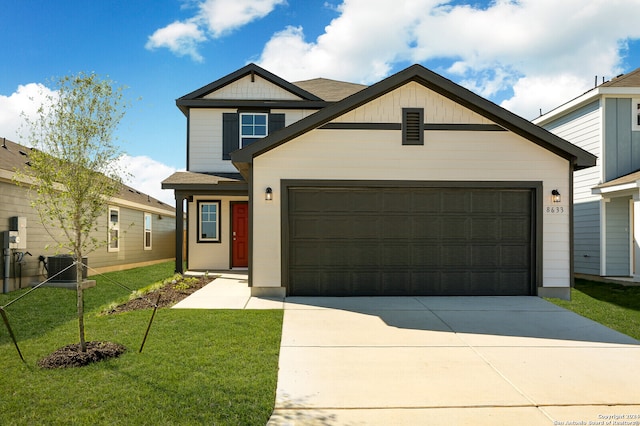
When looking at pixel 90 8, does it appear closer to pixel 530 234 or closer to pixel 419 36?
pixel 419 36

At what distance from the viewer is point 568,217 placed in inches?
373

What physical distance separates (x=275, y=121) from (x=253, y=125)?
73 cm

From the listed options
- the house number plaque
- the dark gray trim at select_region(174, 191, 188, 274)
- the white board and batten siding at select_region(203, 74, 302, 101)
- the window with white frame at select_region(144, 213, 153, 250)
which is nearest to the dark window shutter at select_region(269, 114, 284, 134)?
the white board and batten siding at select_region(203, 74, 302, 101)

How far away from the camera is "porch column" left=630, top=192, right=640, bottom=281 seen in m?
11.8

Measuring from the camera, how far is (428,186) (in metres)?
9.44

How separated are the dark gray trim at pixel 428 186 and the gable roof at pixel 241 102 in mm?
5779

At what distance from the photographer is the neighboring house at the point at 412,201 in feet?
30.6

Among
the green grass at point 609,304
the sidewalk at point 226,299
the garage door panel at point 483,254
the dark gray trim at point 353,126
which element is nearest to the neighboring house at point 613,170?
the green grass at point 609,304

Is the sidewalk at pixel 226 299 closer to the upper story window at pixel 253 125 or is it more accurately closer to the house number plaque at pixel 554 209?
the upper story window at pixel 253 125

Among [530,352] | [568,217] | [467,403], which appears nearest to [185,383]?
[467,403]

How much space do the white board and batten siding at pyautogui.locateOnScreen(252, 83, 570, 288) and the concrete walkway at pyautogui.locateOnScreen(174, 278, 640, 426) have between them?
1.55 meters

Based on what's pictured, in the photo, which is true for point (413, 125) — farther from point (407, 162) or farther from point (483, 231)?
point (483, 231)

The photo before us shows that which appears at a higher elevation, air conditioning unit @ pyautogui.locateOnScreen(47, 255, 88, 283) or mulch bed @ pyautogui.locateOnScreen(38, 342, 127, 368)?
air conditioning unit @ pyautogui.locateOnScreen(47, 255, 88, 283)

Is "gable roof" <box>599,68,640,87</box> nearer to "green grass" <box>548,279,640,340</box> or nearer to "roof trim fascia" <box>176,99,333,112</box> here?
"green grass" <box>548,279,640,340</box>
